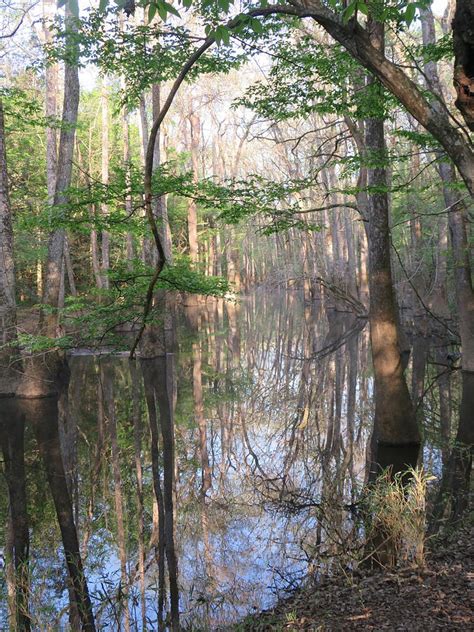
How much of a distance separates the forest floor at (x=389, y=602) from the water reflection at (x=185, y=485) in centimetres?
51

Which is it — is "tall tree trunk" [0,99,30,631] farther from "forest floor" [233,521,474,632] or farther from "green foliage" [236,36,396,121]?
"green foliage" [236,36,396,121]

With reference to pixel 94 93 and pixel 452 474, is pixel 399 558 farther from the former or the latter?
pixel 94 93

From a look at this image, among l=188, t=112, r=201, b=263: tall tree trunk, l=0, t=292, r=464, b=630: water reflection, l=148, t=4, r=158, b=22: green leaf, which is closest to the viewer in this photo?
l=148, t=4, r=158, b=22: green leaf

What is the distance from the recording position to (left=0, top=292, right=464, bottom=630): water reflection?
16.2ft

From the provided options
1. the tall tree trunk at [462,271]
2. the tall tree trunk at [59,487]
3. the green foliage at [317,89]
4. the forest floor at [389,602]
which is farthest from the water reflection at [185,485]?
the green foliage at [317,89]

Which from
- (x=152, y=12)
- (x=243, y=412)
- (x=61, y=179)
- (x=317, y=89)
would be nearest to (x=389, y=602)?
(x=152, y=12)

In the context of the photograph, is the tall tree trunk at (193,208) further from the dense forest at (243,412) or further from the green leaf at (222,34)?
the green leaf at (222,34)

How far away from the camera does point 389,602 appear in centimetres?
380

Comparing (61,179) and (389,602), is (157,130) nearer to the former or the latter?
(389,602)

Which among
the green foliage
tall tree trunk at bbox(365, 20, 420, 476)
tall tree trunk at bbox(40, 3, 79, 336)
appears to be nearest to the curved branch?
the green foliage

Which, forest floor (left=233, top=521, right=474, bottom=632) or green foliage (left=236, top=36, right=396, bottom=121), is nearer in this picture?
forest floor (left=233, top=521, right=474, bottom=632)

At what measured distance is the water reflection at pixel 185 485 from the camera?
16.2 feet

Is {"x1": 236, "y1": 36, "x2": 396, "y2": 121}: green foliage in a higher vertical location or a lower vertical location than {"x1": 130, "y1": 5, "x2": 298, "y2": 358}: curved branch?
higher

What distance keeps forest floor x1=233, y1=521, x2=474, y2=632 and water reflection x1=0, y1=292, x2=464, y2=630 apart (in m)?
0.51
